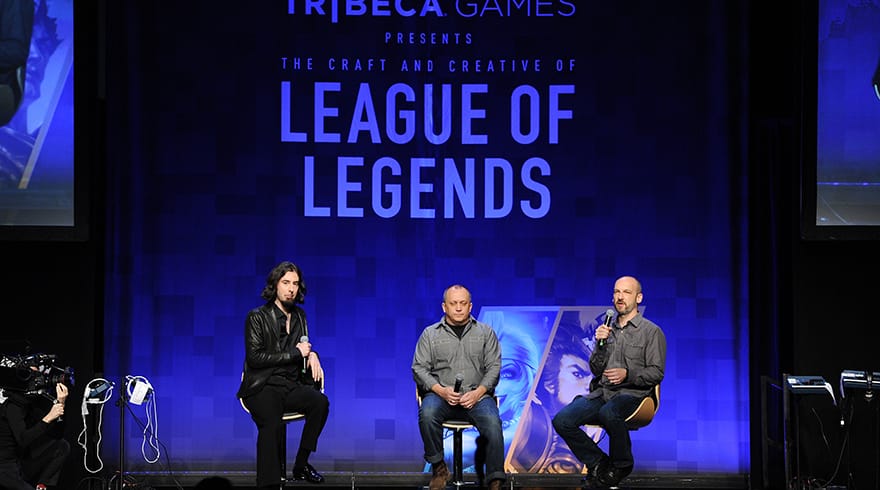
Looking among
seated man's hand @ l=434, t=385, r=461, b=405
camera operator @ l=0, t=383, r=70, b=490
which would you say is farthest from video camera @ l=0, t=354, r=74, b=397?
seated man's hand @ l=434, t=385, r=461, b=405

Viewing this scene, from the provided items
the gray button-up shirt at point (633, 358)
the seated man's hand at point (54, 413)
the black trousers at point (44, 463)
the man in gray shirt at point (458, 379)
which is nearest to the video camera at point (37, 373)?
the seated man's hand at point (54, 413)

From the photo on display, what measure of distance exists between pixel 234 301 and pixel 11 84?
1.95m

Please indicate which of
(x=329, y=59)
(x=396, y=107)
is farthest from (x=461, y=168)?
(x=329, y=59)

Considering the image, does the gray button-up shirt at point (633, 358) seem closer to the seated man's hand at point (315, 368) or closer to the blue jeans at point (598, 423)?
the blue jeans at point (598, 423)

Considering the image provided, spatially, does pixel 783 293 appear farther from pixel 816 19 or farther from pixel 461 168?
pixel 461 168

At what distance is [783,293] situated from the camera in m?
6.82

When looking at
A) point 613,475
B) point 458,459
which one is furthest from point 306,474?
point 613,475

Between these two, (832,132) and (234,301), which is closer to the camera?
(832,132)

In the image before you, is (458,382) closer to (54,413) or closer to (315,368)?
(315,368)

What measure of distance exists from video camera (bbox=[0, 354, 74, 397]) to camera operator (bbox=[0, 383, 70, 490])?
4cm

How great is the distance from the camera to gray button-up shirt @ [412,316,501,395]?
6.30 meters

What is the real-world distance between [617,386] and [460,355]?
0.92 meters

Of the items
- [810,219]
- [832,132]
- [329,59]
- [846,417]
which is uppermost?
[329,59]

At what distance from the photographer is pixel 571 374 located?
23.5 feet
